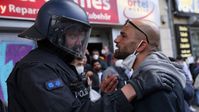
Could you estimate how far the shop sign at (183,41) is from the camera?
1175 cm

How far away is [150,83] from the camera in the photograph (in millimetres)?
1900

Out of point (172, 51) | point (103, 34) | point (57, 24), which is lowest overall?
point (172, 51)

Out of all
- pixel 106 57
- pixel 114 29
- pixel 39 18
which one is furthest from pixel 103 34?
pixel 39 18

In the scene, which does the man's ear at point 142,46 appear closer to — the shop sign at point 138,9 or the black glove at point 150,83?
the black glove at point 150,83

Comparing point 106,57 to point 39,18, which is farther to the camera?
point 106,57

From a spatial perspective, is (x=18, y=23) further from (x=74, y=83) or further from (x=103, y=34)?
(x=74, y=83)

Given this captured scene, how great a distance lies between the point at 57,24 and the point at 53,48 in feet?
0.47

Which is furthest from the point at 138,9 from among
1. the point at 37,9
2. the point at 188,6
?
the point at 37,9

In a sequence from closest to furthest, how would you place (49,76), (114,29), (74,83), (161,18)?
(49,76) → (74,83) → (114,29) → (161,18)

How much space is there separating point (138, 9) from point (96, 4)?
5.85 feet

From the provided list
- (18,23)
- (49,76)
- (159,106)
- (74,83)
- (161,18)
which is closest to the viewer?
(159,106)

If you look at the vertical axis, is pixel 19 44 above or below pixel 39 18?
below

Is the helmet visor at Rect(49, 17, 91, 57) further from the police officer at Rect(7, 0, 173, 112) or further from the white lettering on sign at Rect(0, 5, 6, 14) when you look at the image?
the white lettering on sign at Rect(0, 5, 6, 14)

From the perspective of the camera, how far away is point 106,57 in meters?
8.48
